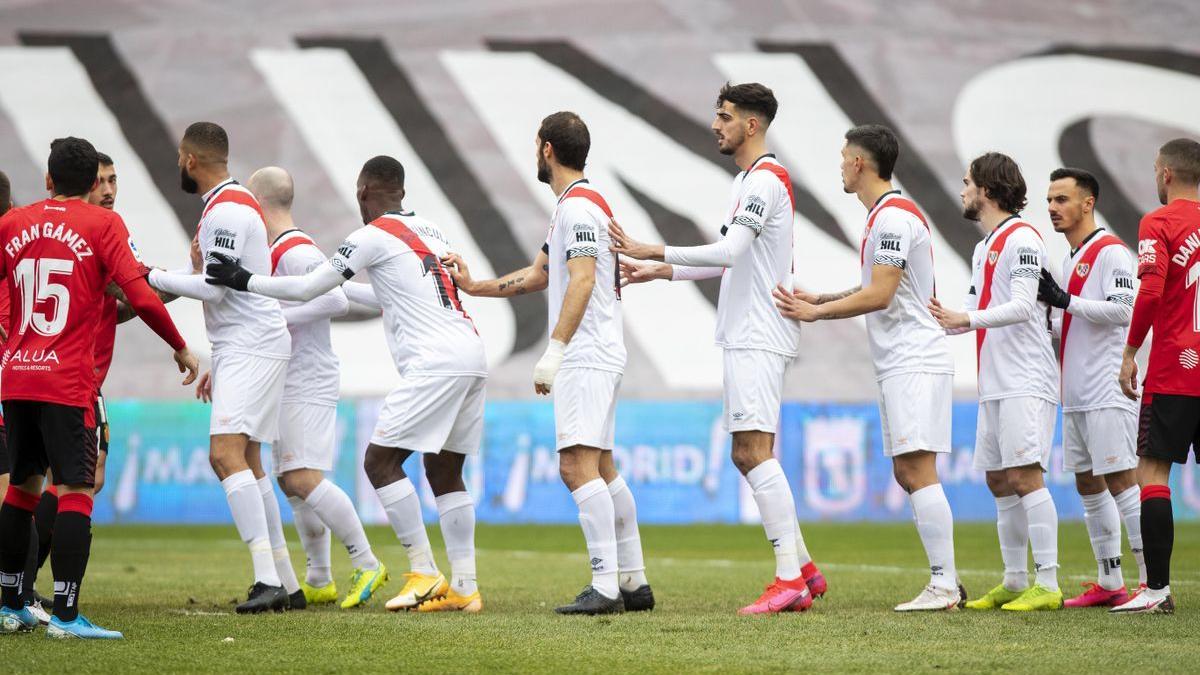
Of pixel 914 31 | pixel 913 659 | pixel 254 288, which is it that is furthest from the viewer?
pixel 914 31

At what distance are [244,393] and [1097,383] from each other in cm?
495

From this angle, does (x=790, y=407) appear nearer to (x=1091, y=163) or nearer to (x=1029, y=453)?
(x=1091, y=163)

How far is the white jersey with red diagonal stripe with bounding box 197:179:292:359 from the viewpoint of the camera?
7.92 meters

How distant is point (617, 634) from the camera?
6824 millimetres

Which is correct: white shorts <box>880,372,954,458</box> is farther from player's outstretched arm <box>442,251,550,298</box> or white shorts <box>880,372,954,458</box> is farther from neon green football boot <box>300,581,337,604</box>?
neon green football boot <box>300,581,337,604</box>

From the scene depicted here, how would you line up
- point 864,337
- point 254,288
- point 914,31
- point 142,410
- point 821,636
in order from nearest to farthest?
1. point 821,636
2. point 254,288
3. point 142,410
4. point 864,337
5. point 914,31

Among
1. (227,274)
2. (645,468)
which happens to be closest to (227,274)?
(227,274)

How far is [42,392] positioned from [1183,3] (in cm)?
2354

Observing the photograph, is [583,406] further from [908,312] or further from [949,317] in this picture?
[949,317]

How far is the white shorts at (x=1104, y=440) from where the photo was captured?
27.6 feet

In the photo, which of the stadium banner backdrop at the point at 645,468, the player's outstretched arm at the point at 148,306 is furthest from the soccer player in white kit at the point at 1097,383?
the stadium banner backdrop at the point at 645,468

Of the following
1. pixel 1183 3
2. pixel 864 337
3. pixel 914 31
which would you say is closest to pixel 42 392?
pixel 864 337

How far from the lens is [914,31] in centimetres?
2527

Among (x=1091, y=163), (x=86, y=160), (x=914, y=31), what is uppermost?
(x=914, y=31)
